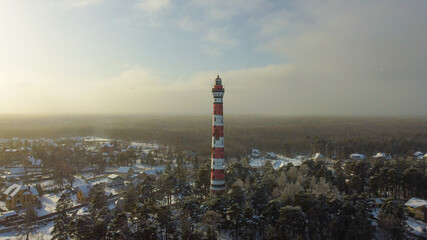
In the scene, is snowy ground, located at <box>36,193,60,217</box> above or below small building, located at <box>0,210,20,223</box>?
below

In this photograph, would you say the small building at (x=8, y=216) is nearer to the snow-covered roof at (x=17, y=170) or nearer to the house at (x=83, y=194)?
the house at (x=83, y=194)

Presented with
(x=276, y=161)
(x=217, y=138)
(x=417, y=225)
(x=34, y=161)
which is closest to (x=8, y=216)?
(x=217, y=138)

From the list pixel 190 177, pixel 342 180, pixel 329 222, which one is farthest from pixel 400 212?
pixel 190 177

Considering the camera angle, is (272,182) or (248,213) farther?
(272,182)

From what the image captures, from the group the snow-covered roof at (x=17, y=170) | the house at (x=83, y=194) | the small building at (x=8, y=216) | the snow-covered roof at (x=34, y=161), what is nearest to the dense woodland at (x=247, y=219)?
the small building at (x=8, y=216)

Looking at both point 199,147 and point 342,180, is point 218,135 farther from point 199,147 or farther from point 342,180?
point 199,147

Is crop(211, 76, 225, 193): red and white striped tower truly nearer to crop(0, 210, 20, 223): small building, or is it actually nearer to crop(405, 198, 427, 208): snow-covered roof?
crop(405, 198, 427, 208): snow-covered roof

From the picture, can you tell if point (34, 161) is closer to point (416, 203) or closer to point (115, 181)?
point (115, 181)

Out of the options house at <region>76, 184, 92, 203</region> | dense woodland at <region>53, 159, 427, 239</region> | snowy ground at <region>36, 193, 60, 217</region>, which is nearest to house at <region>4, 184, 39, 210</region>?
snowy ground at <region>36, 193, 60, 217</region>
